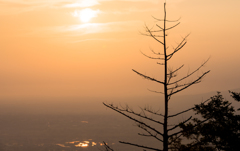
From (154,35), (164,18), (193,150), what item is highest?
(164,18)

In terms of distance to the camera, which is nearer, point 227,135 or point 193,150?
point 227,135

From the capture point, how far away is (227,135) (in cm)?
1689

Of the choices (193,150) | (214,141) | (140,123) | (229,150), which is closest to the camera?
(140,123)

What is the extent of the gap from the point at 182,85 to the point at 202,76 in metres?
0.69

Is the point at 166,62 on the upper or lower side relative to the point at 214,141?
upper

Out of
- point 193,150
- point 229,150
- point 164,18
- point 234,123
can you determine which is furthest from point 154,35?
point 193,150

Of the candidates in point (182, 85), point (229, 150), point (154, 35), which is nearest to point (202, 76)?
point (182, 85)

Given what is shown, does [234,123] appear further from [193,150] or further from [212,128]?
[193,150]

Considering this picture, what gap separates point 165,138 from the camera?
30.1 feet

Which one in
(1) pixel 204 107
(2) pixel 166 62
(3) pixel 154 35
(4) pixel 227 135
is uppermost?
(3) pixel 154 35

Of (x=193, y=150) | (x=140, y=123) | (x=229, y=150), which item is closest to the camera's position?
(x=140, y=123)

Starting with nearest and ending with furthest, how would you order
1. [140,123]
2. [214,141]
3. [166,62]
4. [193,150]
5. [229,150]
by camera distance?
[140,123]
[166,62]
[229,150]
[214,141]
[193,150]

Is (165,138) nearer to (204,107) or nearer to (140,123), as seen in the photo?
(140,123)

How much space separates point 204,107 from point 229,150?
3.95 meters
